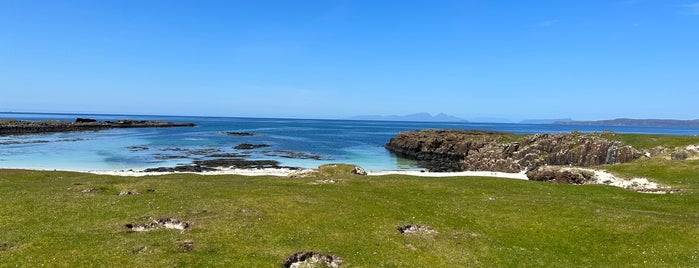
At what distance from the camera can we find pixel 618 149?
82.8 meters

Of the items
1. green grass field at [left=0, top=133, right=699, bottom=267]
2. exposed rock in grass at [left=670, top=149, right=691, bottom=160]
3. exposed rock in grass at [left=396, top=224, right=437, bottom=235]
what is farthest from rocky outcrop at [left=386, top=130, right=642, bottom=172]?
exposed rock in grass at [left=396, top=224, right=437, bottom=235]

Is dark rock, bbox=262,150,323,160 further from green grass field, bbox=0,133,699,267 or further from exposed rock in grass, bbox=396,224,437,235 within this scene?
exposed rock in grass, bbox=396,224,437,235

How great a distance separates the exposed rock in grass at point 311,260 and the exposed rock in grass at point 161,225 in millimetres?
8699

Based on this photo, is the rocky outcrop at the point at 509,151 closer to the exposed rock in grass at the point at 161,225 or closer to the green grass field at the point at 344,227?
the green grass field at the point at 344,227

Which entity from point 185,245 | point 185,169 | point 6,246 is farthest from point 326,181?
point 185,169

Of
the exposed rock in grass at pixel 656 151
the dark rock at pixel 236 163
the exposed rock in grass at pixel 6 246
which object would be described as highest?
the exposed rock in grass at pixel 656 151

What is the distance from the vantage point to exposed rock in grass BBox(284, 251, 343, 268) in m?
23.5

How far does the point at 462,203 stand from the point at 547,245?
1059cm

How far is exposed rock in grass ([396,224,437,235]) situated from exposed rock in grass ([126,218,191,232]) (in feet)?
46.2

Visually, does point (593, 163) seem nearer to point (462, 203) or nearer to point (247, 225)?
point (462, 203)

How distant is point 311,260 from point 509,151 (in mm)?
93991

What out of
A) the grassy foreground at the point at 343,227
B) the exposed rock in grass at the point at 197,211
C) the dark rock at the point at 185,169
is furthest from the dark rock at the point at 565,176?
the dark rock at the point at 185,169

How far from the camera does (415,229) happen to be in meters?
30.1

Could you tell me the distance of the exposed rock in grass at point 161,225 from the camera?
28327 millimetres
